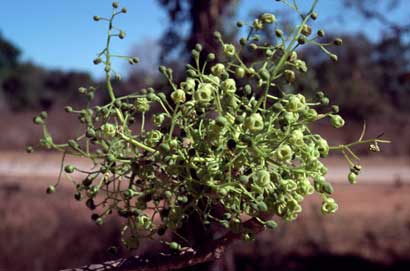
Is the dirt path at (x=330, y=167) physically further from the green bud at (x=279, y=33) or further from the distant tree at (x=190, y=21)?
the green bud at (x=279, y=33)

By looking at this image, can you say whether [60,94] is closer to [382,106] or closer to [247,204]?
[382,106]

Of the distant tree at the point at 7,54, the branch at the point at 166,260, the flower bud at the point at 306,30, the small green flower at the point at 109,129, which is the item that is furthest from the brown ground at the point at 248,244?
the distant tree at the point at 7,54

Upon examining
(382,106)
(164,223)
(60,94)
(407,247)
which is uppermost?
(60,94)

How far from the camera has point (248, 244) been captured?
6566 millimetres

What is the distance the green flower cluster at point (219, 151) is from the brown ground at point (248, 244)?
5.19 metres

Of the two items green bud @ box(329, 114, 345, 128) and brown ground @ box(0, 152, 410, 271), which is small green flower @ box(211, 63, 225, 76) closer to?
green bud @ box(329, 114, 345, 128)

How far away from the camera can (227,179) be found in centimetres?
87

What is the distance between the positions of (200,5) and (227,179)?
10.3ft

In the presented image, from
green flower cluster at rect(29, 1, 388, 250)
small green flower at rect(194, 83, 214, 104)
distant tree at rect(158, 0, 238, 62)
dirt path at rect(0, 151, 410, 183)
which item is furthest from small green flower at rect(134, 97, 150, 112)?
dirt path at rect(0, 151, 410, 183)

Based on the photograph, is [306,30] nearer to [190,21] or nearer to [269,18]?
[269,18]

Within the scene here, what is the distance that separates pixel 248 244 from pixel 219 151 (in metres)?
5.83

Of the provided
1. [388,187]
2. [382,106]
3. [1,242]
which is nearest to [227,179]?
[1,242]

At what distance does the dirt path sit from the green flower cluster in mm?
9372

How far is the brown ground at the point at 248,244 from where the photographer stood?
6.21 m
